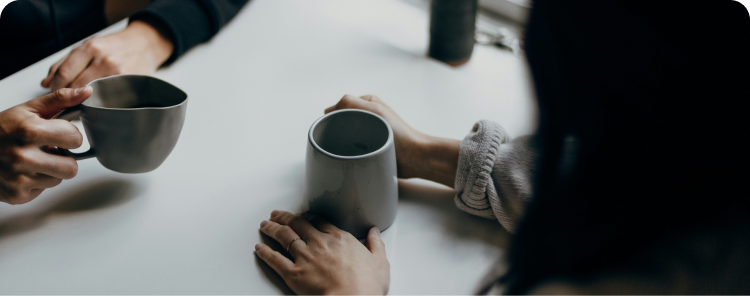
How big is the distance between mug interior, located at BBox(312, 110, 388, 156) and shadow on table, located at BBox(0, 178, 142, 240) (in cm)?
24

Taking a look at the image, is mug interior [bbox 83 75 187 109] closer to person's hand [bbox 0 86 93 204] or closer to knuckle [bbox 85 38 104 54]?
person's hand [bbox 0 86 93 204]

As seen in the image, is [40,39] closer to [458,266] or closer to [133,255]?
[133,255]

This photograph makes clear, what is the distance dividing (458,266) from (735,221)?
23cm

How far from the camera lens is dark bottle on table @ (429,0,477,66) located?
0.75 meters

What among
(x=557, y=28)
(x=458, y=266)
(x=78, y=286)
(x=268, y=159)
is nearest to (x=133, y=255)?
(x=78, y=286)

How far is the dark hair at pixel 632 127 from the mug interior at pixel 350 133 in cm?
18

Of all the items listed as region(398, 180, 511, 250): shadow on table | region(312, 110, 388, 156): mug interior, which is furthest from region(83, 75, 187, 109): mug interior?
region(398, 180, 511, 250): shadow on table

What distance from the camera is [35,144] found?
1.35ft

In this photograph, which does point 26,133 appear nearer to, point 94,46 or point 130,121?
point 130,121

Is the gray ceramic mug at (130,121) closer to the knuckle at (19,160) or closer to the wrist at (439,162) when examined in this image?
the knuckle at (19,160)

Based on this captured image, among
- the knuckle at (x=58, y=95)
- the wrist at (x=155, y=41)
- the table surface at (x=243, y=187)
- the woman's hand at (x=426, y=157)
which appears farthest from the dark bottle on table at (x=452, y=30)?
the knuckle at (x=58, y=95)

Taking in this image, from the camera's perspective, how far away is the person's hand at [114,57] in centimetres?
60

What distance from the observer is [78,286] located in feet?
1.25

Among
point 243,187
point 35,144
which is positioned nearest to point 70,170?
point 35,144
